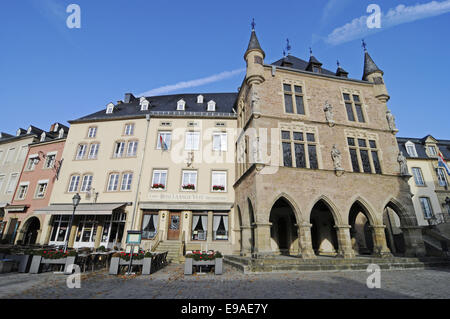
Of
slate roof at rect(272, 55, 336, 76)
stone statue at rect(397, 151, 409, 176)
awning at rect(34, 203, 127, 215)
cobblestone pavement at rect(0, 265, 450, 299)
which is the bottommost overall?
cobblestone pavement at rect(0, 265, 450, 299)

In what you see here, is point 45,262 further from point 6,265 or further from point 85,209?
point 85,209

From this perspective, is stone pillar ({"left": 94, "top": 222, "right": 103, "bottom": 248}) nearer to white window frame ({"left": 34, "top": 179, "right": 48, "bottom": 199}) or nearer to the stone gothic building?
white window frame ({"left": 34, "top": 179, "right": 48, "bottom": 199})

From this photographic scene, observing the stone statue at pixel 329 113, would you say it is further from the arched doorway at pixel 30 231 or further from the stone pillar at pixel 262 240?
the arched doorway at pixel 30 231

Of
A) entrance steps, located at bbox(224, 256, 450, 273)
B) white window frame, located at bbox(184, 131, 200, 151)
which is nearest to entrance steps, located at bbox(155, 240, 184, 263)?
entrance steps, located at bbox(224, 256, 450, 273)

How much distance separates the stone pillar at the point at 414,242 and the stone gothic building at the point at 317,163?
0.16ft

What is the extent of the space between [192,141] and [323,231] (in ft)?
40.7

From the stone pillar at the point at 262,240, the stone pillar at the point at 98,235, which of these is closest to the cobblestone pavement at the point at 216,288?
the stone pillar at the point at 262,240

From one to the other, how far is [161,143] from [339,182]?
43.5ft

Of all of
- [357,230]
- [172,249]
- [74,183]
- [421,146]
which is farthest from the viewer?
[421,146]

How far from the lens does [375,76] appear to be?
16.3 meters

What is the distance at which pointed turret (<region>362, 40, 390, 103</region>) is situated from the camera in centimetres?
1576

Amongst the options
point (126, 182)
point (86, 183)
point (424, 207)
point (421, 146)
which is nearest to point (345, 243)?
point (126, 182)

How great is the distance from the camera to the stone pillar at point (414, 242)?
1214cm

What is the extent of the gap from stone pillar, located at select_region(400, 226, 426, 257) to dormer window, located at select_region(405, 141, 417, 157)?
15187mm
